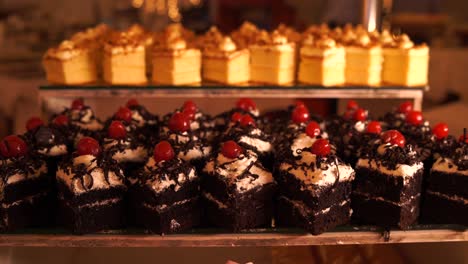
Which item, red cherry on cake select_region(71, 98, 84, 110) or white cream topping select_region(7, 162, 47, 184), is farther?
red cherry on cake select_region(71, 98, 84, 110)

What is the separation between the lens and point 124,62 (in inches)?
115

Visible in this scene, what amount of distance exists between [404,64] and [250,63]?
864mm

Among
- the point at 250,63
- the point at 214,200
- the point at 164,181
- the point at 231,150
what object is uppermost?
the point at 250,63

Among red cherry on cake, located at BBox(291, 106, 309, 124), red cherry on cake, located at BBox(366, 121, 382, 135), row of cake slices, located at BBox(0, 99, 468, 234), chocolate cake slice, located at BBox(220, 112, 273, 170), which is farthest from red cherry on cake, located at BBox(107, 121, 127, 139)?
red cherry on cake, located at BBox(366, 121, 382, 135)

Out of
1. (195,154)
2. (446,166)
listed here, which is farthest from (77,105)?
(446,166)

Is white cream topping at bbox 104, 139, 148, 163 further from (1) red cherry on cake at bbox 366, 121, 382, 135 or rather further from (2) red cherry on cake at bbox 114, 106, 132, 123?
(1) red cherry on cake at bbox 366, 121, 382, 135

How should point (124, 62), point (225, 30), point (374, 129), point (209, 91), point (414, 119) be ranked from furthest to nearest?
point (225, 30) → point (124, 62) → point (209, 91) → point (414, 119) → point (374, 129)

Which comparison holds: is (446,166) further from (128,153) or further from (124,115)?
(124,115)

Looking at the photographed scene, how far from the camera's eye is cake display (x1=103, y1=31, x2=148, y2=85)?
2.90 metres

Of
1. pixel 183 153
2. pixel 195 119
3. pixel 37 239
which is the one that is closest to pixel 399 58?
pixel 195 119

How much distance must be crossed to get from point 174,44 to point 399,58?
4.19ft

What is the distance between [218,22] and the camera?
28.6ft

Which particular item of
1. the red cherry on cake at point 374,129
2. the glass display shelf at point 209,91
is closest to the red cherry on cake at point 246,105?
the glass display shelf at point 209,91

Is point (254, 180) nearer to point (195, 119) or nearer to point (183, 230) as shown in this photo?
point (183, 230)
